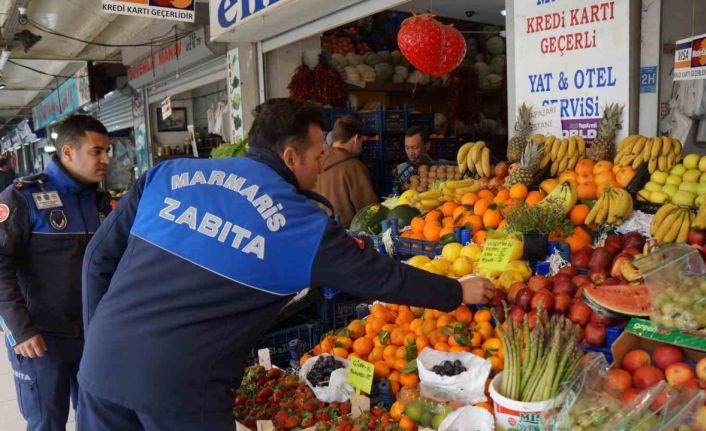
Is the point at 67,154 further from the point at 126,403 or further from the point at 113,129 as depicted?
the point at 113,129

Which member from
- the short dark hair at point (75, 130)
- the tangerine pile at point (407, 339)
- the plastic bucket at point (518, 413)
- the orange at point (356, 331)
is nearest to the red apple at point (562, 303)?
the tangerine pile at point (407, 339)

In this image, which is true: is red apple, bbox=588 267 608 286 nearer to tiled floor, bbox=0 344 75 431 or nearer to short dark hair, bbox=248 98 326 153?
short dark hair, bbox=248 98 326 153

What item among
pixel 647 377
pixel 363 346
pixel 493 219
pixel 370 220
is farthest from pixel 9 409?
pixel 647 377

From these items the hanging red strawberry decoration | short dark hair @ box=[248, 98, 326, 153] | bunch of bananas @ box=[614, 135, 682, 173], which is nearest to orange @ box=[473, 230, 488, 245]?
bunch of bananas @ box=[614, 135, 682, 173]

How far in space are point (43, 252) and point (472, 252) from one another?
2.18 meters

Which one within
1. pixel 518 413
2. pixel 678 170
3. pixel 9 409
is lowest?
pixel 9 409

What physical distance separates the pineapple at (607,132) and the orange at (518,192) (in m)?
0.57

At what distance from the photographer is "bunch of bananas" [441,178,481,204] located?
3791 mm

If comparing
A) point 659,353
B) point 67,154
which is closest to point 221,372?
point 659,353

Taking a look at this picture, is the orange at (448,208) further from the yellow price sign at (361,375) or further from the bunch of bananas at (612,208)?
the yellow price sign at (361,375)

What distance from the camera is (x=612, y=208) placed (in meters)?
2.84

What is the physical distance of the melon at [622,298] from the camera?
212 centimetres

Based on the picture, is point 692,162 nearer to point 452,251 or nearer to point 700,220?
point 700,220

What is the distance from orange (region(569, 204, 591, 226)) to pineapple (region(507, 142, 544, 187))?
488mm
